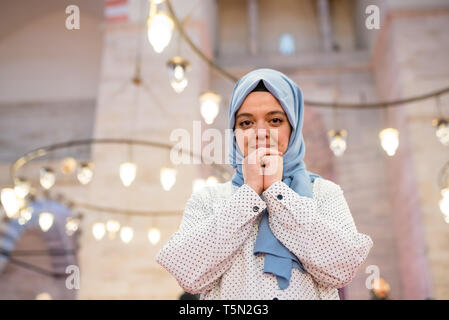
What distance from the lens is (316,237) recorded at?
47.1 inches

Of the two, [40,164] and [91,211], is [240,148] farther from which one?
[40,164]

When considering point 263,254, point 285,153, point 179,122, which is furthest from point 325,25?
point 263,254

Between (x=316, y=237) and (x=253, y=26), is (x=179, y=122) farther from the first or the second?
(x=316, y=237)

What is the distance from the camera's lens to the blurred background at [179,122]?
7910mm

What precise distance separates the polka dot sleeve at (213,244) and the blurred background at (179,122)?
4.03m

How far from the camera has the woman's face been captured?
1396mm

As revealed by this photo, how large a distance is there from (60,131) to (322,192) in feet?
39.5

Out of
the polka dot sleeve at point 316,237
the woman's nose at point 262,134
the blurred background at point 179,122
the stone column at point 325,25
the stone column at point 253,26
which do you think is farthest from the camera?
the stone column at point 253,26

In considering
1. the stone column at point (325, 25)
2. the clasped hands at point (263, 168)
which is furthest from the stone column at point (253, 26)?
the clasped hands at point (263, 168)

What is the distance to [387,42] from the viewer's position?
9477 mm

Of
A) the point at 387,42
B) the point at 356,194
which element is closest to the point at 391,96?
the point at 387,42

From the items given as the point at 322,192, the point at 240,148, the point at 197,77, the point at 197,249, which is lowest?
the point at 197,249

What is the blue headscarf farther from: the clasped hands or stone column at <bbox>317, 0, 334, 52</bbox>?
stone column at <bbox>317, 0, 334, 52</bbox>

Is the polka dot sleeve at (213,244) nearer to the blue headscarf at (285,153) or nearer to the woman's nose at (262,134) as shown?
the blue headscarf at (285,153)
